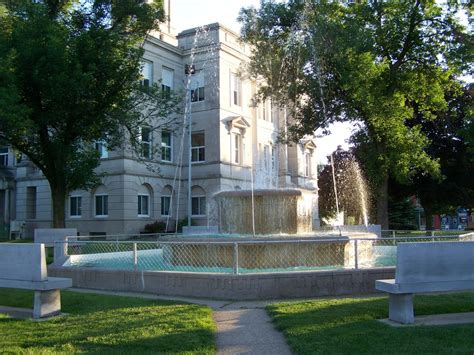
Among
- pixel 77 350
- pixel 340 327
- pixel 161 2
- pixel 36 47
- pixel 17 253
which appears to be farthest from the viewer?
pixel 161 2

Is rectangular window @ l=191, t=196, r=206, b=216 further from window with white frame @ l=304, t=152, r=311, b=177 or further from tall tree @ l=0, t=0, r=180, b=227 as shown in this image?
window with white frame @ l=304, t=152, r=311, b=177

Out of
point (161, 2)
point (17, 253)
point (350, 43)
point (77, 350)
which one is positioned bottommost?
point (77, 350)

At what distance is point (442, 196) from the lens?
130 ft

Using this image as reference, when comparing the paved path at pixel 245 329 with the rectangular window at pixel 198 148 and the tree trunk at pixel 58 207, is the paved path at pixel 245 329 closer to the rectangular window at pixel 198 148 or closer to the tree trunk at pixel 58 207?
the tree trunk at pixel 58 207

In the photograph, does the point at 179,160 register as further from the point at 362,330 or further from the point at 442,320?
the point at 362,330

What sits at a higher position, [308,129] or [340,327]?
[308,129]

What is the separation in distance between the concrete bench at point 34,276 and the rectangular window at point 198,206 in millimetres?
30676

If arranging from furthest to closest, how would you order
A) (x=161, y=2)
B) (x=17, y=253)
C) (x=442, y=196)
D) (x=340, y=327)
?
(x=442, y=196) < (x=161, y=2) < (x=17, y=253) < (x=340, y=327)

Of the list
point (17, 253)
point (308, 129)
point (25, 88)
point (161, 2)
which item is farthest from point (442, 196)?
point (17, 253)

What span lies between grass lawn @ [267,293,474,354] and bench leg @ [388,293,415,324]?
291mm

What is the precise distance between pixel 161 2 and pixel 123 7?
1893 mm

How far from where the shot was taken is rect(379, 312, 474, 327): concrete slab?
24.7 ft

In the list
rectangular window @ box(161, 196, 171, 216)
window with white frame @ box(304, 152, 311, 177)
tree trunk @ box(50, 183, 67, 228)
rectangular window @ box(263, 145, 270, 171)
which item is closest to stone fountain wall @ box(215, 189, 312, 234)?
tree trunk @ box(50, 183, 67, 228)

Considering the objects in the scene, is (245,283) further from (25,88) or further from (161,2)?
(161,2)
